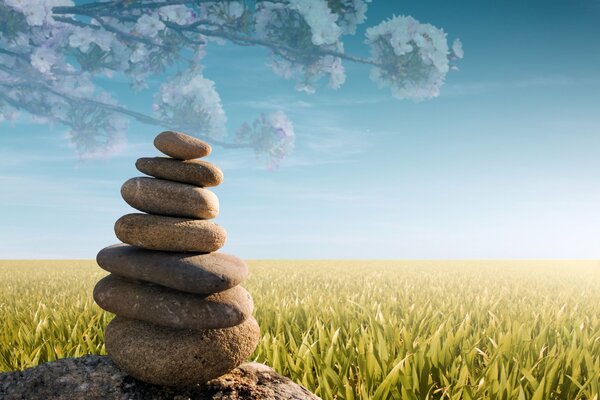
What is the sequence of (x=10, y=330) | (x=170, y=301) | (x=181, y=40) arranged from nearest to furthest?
(x=170, y=301), (x=10, y=330), (x=181, y=40)

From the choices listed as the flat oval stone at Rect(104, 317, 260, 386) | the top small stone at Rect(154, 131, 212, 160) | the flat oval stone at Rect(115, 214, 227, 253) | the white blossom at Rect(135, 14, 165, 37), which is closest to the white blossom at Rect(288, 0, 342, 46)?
the white blossom at Rect(135, 14, 165, 37)

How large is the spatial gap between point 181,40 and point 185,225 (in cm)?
1215

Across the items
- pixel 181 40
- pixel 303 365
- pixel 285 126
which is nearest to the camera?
pixel 303 365

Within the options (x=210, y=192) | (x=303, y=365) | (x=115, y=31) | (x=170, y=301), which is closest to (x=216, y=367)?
(x=170, y=301)

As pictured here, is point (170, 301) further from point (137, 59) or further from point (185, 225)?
point (137, 59)

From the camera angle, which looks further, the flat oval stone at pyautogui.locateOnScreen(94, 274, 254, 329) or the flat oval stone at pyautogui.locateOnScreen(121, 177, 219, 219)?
the flat oval stone at pyautogui.locateOnScreen(121, 177, 219, 219)

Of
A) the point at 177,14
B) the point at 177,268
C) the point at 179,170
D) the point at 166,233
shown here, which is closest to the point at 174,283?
the point at 177,268

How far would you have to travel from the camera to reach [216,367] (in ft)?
9.22

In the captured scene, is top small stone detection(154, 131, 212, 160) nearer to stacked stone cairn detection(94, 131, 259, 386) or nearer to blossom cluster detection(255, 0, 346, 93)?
stacked stone cairn detection(94, 131, 259, 386)

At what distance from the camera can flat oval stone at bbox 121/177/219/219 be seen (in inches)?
115

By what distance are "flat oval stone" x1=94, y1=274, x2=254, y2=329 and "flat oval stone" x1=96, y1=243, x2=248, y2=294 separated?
0.25ft

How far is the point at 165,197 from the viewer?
292cm

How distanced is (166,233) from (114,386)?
0.86 metres

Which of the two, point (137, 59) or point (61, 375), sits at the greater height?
point (137, 59)
